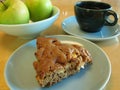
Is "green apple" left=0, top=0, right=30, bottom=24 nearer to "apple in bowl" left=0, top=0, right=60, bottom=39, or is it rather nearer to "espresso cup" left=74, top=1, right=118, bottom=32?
"apple in bowl" left=0, top=0, right=60, bottom=39

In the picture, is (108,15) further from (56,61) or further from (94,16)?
(56,61)

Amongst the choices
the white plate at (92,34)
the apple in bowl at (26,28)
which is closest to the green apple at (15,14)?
the apple in bowl at (26,28)

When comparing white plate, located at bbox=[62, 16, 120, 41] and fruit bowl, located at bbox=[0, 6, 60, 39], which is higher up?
fruit bowl, located at bbox=[0, 6, 60, 39]

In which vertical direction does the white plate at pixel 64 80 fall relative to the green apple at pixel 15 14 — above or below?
below

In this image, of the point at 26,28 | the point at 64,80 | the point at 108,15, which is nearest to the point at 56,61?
the point at 64,80

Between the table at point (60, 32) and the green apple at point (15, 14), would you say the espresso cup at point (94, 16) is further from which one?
the green apple at point (15, 14)

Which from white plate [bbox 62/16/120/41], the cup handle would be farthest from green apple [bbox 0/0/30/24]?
the cup handle
